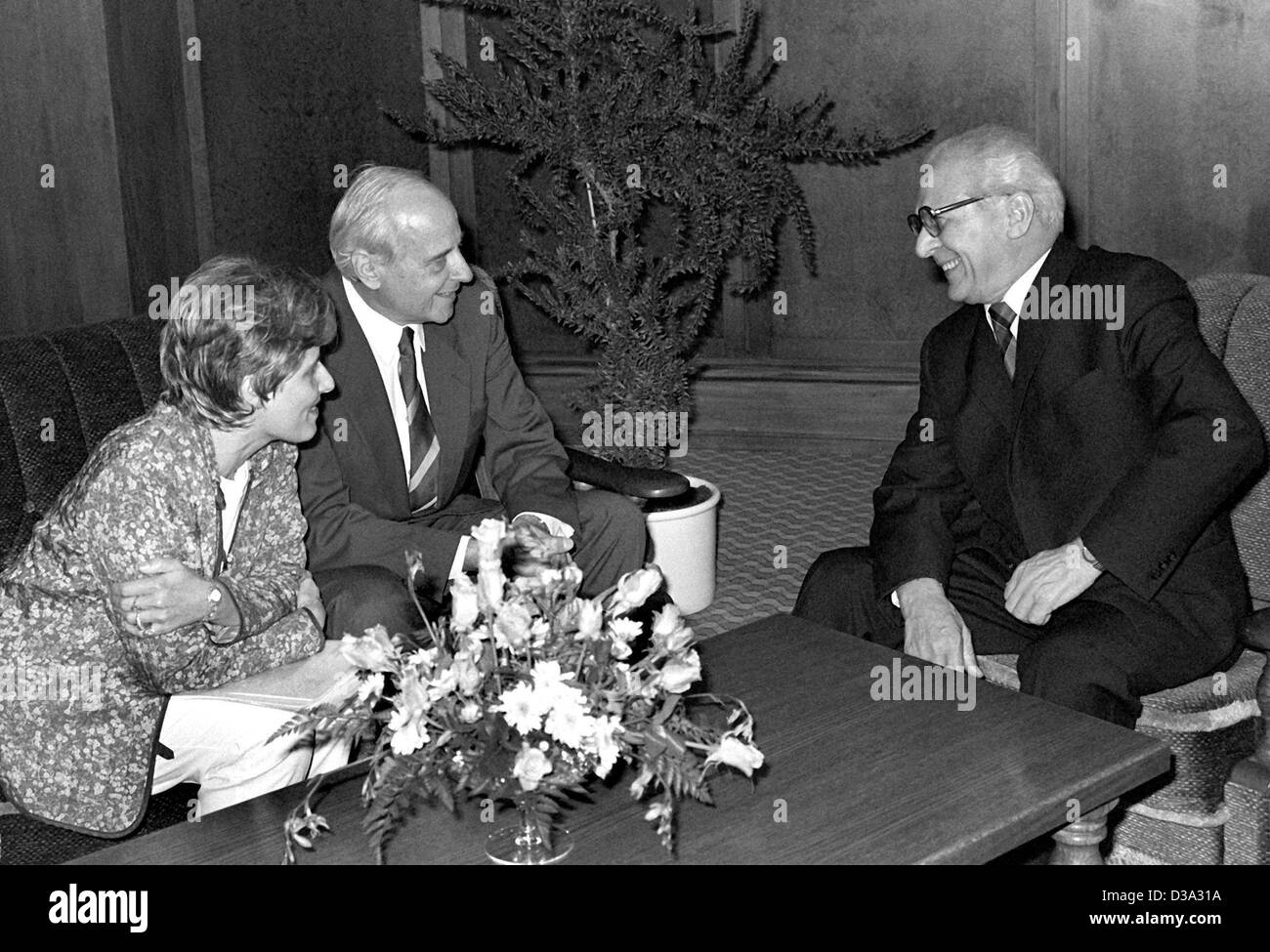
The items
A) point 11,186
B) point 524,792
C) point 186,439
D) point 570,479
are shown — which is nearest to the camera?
point 524,792

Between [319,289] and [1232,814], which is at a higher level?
[319,289]

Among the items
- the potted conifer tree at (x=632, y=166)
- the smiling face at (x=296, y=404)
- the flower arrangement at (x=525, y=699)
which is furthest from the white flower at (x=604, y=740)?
the potted conifer tree at (x=632, y=166)

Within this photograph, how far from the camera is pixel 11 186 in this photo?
165 inches

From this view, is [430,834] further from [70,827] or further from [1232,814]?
[1232,814]

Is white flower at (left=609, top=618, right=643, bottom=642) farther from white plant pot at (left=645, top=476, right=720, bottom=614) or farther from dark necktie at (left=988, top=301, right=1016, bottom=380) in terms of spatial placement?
white plant pot at (left=645, top=476, right=720, bottom=614)

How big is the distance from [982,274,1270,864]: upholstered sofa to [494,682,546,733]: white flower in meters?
1.15

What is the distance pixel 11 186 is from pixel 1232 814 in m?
3.57

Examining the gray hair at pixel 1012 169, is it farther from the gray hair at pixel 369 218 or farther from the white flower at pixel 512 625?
the white flower at pixel 512 625

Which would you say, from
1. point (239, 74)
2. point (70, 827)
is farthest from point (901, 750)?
point (239, 74)

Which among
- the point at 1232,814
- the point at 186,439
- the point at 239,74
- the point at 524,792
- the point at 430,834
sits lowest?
the point at 1232,814

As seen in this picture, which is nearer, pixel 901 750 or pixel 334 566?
pixel 901 750

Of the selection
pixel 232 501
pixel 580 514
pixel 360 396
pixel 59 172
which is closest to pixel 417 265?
pixel 360 396

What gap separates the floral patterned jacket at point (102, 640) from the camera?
2.20 meters

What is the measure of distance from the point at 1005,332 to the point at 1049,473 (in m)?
0.30
